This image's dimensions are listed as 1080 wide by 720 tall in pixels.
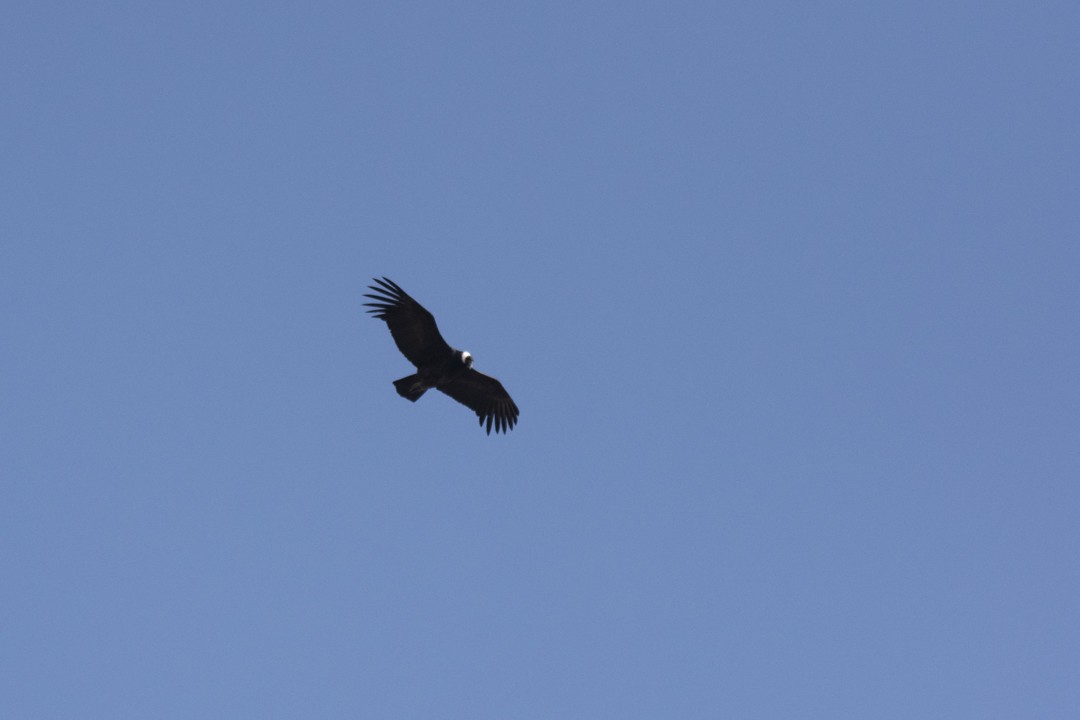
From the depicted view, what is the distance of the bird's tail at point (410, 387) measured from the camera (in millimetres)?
26453

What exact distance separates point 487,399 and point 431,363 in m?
2.07

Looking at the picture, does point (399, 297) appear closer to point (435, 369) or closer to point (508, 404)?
point (435, 369)

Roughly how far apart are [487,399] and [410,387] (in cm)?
240

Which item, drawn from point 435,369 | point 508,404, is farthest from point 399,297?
point 508,404

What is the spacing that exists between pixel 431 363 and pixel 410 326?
3.20ft

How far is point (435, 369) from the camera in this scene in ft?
88.1

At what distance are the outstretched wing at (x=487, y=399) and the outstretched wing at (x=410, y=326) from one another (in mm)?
1316

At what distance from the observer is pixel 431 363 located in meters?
26.8

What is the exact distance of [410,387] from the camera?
26.5m

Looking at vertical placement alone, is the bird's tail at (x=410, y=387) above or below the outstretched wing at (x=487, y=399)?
below

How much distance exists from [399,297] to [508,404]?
3.92 metres

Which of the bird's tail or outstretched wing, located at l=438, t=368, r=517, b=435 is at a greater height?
outstretched wing, located at l=438, t=368, r=517, b=435

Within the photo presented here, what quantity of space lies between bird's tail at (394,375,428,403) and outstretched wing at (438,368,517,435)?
1.24m

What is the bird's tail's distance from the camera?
26453 mm
